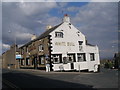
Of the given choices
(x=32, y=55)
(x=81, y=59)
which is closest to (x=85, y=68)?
(x=81, y=59)

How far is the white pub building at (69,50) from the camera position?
120ft

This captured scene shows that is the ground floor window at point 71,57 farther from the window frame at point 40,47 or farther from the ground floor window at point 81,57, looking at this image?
the window frame at point 40,47

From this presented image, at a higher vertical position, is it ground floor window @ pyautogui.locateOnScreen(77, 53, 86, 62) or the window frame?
the window frame

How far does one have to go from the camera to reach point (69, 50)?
3862cm

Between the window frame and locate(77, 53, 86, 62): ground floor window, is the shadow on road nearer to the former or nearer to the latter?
the window frame

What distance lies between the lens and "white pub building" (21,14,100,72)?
36562 mm

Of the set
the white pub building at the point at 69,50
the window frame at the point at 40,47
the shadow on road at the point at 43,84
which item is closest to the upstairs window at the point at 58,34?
the white pub building at the point at 69,50

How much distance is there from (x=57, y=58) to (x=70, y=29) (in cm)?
695

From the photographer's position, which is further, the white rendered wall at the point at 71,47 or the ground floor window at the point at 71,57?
the ground floor window at the point at 71,57

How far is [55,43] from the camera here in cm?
3684

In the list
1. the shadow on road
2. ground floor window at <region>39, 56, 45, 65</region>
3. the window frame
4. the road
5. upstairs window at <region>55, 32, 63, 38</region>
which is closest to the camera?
the shadow on road

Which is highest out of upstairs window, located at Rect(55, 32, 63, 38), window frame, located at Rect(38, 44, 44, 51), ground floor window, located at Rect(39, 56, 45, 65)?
upstairs window, located at Rect(55, 32, 63, 38)

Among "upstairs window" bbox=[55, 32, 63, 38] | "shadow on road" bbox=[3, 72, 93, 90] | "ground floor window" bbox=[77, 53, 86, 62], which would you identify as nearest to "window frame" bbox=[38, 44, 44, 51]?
"upstairs window" bbox=[55, 32, 63, 38]

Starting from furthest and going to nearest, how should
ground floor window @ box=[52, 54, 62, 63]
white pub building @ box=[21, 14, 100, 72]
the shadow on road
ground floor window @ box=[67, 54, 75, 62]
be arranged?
ground floor window @ box=[67, 54, 75, 62]
white pub building @ box=[21, 14, 100, 72]
ground floor window @ box=[52, 54, 62, 63]
the shadow on road
